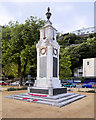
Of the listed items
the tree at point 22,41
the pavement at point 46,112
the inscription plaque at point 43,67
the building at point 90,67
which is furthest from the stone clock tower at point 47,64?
the building at point 90,67

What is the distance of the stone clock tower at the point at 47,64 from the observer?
418 inches

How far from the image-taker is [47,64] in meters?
11.0

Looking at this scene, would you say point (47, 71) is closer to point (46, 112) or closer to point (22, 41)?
point (46, 112)

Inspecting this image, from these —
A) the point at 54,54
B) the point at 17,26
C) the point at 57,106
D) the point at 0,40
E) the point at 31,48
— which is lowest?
the point at 57,106

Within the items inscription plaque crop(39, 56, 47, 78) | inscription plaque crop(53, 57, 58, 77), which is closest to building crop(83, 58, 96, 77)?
inscription plaque crop(53, 57, 58, 77)

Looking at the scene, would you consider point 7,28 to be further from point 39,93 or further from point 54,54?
point 39,93


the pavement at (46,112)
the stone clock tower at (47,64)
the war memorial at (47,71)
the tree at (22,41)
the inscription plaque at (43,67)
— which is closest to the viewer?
the pavement at (46,112)

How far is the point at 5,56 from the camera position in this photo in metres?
18.5

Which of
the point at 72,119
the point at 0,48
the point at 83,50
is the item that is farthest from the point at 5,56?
the point at 83,50

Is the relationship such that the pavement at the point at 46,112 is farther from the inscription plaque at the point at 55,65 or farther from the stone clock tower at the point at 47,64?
the inscription plaque at the point at 55,65

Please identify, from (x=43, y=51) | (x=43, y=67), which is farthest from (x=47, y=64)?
(x=43, y=51)

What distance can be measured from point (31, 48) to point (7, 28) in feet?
22.7

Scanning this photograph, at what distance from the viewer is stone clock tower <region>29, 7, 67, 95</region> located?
34.8 ft

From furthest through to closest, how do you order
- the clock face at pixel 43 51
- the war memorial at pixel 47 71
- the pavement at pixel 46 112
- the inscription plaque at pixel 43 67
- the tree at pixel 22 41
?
the tree at pixel 22 41 < the clock face at pixel 43 51 < the inscription plaque at pixel 43 67 < the war memorial at pixel 47 71 < the pavement at pixel 46 112
